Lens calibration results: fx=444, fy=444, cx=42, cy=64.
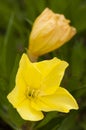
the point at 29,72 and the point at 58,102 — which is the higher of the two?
the point at 29,72

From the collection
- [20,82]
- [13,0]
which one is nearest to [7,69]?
[20,82]

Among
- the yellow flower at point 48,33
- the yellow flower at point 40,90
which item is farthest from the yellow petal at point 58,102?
the yellow flower at point 48,33

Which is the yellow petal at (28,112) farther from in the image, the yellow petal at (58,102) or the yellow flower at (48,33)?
the yellow flower at (48,33)

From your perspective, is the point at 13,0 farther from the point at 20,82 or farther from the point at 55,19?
the point at 20,82

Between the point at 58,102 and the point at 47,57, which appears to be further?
the point at 47,57

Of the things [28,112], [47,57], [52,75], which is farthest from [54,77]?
[47,57]

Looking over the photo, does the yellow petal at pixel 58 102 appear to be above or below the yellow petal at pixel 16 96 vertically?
below

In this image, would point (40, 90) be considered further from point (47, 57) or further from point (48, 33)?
point (47, 57)

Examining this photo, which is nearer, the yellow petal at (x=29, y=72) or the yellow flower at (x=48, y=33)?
the yellow petal at (x=29, y=72)
